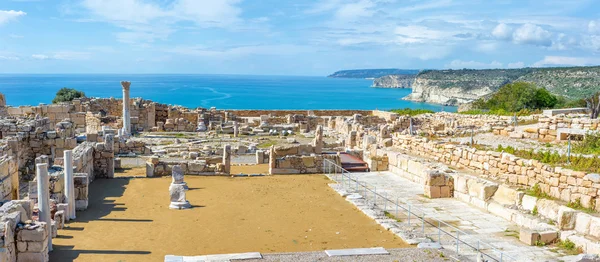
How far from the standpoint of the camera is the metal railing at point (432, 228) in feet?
33.7

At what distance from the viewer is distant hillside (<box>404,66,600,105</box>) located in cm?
7812

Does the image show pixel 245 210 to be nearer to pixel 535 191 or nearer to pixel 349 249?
pixel 349 249

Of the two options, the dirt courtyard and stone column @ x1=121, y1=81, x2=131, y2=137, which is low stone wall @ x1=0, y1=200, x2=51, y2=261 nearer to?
the dirt courtyard

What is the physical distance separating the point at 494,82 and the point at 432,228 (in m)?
121

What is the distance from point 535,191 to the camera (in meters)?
12.9

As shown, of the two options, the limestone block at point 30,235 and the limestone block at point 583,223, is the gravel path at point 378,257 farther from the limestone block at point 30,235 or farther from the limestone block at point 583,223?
the limestone block at point 30,235

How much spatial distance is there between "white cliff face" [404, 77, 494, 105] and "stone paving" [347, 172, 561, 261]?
10361cm

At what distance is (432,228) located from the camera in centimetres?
1214

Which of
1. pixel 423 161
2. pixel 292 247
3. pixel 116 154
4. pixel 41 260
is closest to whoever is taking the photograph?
pixel 41 260

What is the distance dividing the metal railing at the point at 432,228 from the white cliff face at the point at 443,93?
104m

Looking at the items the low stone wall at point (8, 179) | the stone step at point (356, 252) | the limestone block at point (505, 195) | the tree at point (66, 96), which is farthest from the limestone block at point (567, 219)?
the tree at point (66, 96)

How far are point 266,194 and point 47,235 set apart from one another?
7.33 m

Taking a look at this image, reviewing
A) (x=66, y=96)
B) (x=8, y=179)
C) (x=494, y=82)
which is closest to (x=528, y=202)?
(x=8, y=179)

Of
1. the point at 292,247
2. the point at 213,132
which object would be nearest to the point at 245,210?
the point at 292,247
